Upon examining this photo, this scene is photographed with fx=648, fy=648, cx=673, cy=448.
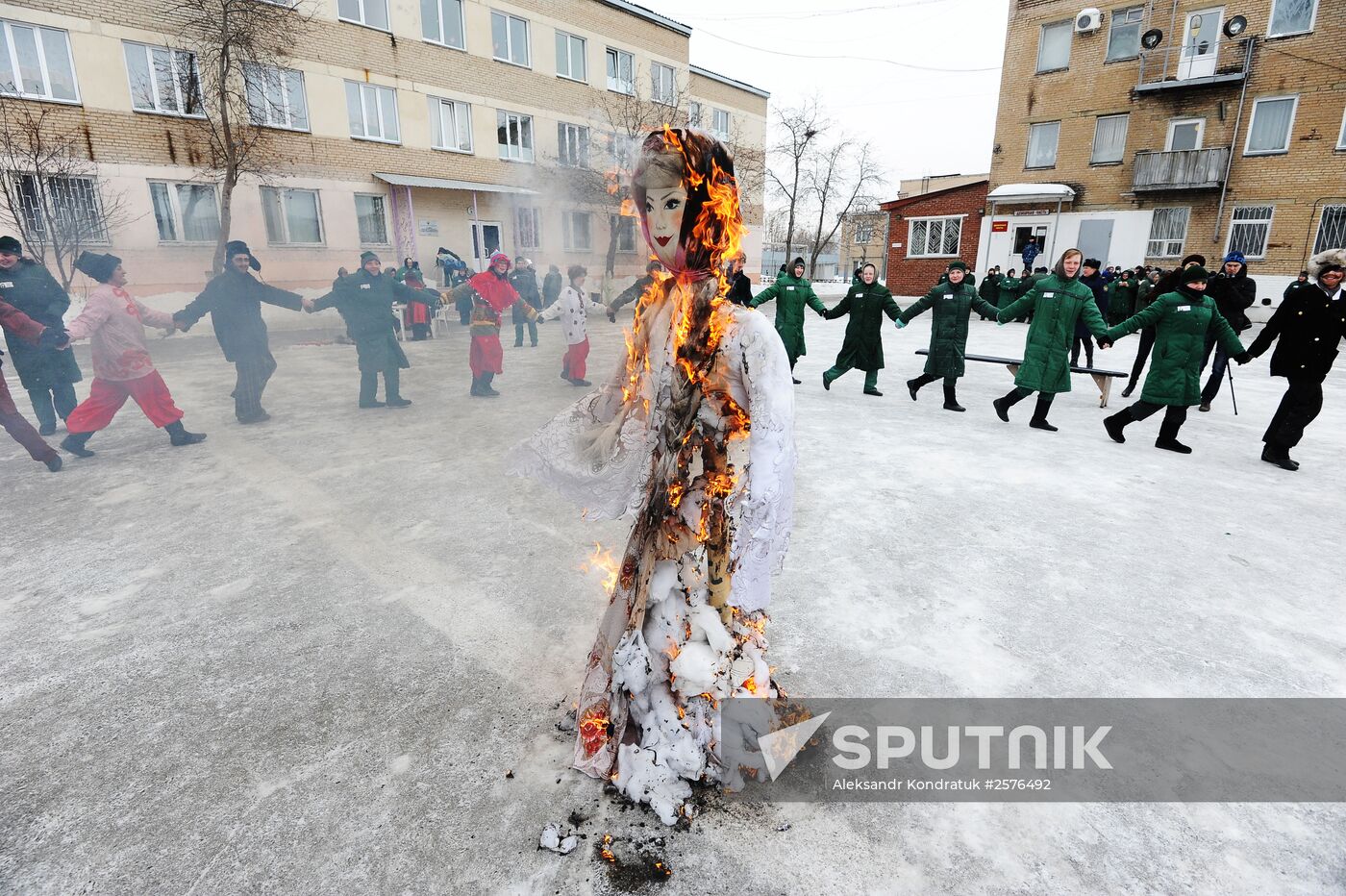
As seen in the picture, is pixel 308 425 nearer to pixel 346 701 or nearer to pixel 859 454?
pixel 346 701

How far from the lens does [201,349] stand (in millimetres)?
13273

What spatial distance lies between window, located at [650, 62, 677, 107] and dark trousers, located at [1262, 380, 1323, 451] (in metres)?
22.2

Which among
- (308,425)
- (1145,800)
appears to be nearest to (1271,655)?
(1145,800)

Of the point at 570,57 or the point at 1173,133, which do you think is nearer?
the point at 1173,133

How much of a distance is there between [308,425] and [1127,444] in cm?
870

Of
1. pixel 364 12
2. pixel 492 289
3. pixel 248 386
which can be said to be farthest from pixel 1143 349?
pixel 364 12

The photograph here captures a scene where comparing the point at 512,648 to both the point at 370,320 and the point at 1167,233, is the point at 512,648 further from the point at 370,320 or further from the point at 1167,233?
the point at 1167,233

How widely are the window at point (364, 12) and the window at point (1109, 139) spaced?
22743 mm

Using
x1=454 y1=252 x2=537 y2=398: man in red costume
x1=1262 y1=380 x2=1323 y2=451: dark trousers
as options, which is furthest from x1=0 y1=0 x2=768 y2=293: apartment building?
x1=1262 y1=380 x2=1323 y2=451: dark trousers

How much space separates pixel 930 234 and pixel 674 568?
2784cm

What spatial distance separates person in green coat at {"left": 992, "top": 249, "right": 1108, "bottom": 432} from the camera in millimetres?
6703

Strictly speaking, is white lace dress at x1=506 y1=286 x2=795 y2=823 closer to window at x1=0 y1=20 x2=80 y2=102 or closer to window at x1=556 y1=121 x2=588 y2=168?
window at x1=0 y1=20 x2=80 y2=102

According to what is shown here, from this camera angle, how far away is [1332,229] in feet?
60.8

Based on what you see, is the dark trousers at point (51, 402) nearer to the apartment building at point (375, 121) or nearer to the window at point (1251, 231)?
the apartment building at point (375, 121)
